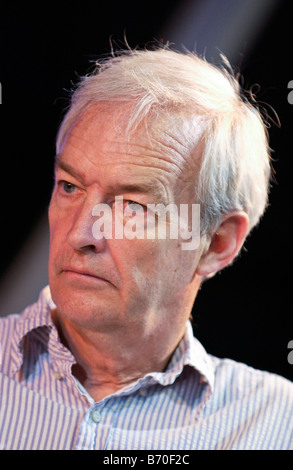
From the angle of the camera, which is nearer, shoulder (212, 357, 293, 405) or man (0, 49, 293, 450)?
man (0, 49, 293, 450)

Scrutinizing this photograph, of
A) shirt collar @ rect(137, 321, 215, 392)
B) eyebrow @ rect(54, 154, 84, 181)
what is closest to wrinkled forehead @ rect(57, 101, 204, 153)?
eyebrow @ rect(54, 154, 84, 181)

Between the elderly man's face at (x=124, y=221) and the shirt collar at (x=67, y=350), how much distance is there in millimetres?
150

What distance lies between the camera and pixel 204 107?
1.86 meters

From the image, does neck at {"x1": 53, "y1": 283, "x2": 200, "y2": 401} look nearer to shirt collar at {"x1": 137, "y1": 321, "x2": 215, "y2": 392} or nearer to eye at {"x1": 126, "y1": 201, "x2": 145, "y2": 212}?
shirt collar at {"x1": 137, "y1": 321, "x2": 215, "y2": 392}

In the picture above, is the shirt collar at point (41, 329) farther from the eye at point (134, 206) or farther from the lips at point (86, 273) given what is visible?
the eye at point (134, 206)

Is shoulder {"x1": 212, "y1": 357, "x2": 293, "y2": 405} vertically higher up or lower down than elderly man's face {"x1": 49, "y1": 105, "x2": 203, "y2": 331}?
lower down

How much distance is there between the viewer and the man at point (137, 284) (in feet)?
5.61

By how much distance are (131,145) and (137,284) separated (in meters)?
0.42

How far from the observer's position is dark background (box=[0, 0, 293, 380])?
2377mm

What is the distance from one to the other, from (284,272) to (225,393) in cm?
81

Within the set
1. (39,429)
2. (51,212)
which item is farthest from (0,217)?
(39,429)

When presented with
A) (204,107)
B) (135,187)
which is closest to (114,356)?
(135,187)

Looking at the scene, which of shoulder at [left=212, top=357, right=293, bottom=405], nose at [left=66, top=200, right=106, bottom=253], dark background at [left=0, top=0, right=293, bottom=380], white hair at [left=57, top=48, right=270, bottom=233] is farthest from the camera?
dark background at [left=0, top=0, right=293, bottom=380]

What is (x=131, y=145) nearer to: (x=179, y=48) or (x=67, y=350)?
(x=67, y=350)
